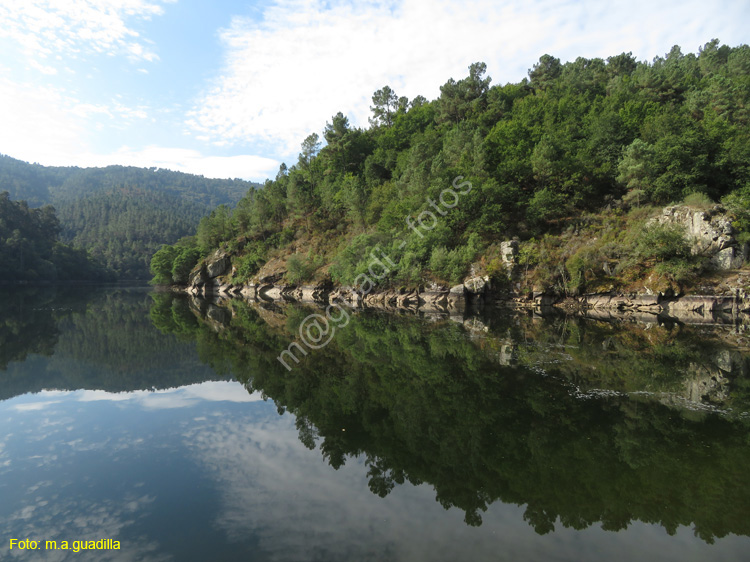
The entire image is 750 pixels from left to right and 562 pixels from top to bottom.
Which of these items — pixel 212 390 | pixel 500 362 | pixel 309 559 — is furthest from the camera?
pixel 500 362

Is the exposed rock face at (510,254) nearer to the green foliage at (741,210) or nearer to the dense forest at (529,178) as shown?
the dense forest at (529,178)

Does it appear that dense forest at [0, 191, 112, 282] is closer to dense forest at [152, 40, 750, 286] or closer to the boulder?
dense forest at [152, 40, 750, 286]

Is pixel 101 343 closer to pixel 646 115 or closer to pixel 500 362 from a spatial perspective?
pixel 500 362

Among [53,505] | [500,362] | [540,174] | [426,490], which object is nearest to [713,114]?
[540,174]

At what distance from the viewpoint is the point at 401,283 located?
48.8 metres

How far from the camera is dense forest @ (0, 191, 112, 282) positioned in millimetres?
102000

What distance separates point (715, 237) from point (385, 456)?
4205 cm

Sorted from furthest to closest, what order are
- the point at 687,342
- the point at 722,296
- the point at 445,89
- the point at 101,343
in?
the point at 445,89
the point at 722,296
the point at 101,343
the point at 687,342

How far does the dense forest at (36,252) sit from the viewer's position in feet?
335

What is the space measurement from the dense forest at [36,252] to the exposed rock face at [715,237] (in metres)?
140

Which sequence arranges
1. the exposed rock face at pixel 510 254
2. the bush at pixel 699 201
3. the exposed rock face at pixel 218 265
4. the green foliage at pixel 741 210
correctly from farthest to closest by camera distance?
the exposed rock face at pixel 218 265 → the exposed rock face at pixel 510 254 → the bush at pixel 699 201 → the green foliage at pixel 741 210

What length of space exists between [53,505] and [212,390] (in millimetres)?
7246

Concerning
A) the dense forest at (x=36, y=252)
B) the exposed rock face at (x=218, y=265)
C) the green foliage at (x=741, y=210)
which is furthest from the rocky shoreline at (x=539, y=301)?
the dense forest at (x=36, y=252)

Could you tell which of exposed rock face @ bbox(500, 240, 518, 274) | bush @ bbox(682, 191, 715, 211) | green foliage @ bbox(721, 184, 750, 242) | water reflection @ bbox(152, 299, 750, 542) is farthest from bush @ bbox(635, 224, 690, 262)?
water reflection @ bbox(152, 299, 750, 542)
